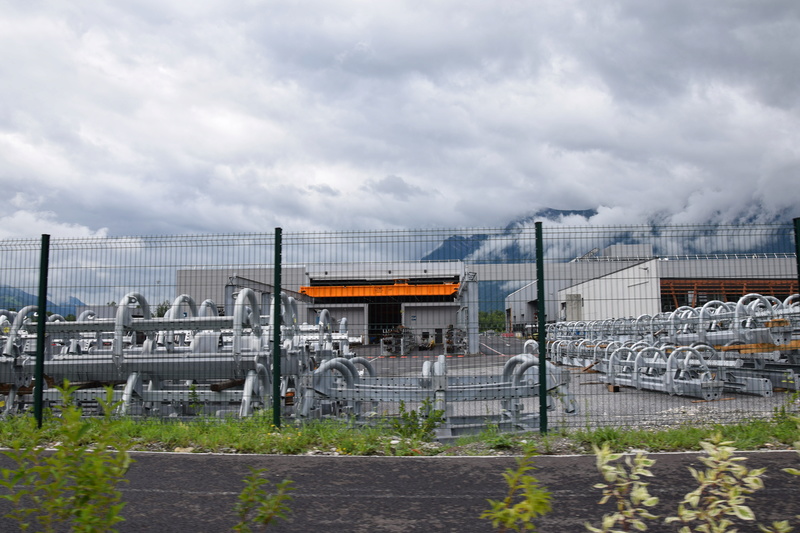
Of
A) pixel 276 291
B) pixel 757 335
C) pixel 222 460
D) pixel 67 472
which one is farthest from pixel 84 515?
pixel 757 335

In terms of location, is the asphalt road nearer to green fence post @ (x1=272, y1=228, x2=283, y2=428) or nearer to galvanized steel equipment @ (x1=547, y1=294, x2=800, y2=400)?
green fence post @ (x1=272, y1=228, x2=283, y2=428)

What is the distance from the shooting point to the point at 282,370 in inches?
355

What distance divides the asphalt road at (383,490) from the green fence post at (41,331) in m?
1.72

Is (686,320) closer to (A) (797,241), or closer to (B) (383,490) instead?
(A) (797,241)

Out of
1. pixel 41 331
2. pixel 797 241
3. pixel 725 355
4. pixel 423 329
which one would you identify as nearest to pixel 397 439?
pixel 423 329

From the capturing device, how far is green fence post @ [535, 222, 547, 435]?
7.05 m

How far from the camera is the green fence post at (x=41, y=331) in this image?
7727mm

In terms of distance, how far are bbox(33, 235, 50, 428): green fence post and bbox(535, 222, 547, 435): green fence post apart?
6.83m

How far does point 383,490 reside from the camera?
5043 mm

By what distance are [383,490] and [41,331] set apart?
228 inches

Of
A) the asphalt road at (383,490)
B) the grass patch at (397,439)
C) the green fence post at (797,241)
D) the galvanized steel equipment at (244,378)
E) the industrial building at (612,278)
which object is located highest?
the green fence post at (797,241)

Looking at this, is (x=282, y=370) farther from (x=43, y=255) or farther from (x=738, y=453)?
(x=738, y=453)

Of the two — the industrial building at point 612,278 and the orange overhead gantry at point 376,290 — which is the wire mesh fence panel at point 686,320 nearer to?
the industrial building at point 612,278

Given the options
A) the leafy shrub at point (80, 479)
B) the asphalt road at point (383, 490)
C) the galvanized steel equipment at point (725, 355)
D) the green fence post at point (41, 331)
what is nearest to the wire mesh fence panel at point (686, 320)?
the galvanized steel equipment at point (725, 355)
